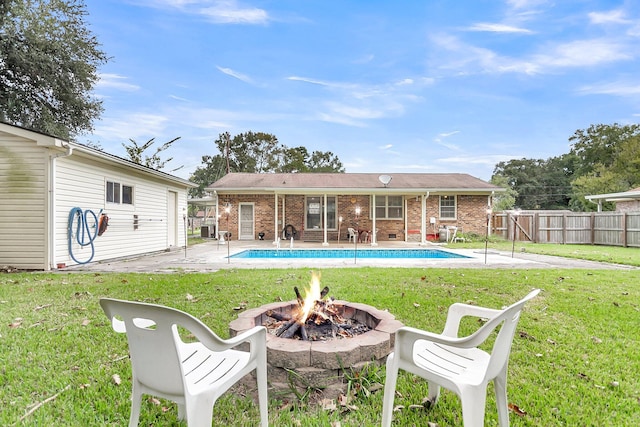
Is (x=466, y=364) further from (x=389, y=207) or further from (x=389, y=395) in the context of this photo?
(x=389, y=207)

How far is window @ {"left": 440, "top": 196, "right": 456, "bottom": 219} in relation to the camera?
57.9ft

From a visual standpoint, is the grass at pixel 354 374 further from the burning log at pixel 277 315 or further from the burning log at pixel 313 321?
the burning log at pixel 277 315

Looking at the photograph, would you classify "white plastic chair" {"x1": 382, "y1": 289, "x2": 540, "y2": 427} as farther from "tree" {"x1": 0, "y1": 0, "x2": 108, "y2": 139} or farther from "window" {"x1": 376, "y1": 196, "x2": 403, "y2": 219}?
"tree" {"x1": 0, "y1": 0, "x2": 108, "y2": 139}

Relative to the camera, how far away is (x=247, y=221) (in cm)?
1733

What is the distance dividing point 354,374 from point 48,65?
1917cm

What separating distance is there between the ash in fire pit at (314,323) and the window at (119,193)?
8.97 m

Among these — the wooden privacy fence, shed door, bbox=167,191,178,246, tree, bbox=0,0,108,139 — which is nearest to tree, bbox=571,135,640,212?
the wooden privacy fence

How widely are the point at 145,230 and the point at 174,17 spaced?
8.47 m

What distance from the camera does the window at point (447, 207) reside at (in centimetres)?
1766

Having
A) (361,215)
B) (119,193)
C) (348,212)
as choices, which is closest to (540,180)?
(361,215)

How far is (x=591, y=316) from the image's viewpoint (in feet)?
13.3

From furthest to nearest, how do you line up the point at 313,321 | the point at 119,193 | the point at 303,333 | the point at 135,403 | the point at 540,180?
1. the point at 540,180
2. the point at 119,193
3. the point at 313,321
4. the point at 303,333
5. the point at 135,403

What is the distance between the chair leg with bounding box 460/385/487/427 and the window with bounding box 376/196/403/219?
52.3ft

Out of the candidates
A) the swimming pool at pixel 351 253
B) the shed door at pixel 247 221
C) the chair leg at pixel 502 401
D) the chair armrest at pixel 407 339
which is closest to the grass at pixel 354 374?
the chair leg at pixel 502 401
